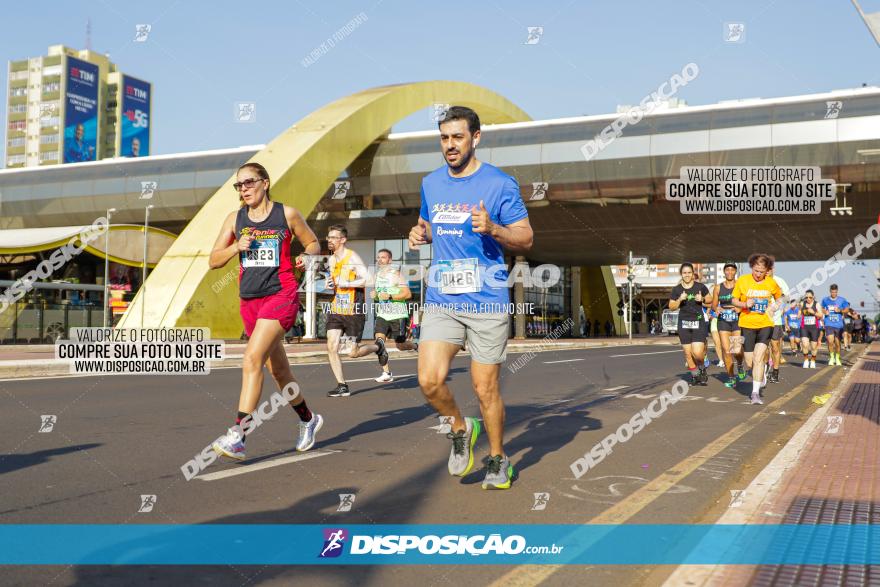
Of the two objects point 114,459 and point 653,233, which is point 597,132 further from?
point 114,459

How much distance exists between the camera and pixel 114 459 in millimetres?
5379

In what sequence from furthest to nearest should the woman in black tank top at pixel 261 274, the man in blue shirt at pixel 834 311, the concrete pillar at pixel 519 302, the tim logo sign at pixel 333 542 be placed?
1. the concrete pillar at pixel 519 302
2. the man in blue shirt at pixel 834 311
3. the woman in black tank top at pixel 261 274
4. the tim logo sign at pixel 333 542

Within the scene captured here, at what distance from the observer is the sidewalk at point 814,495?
305 centimetres

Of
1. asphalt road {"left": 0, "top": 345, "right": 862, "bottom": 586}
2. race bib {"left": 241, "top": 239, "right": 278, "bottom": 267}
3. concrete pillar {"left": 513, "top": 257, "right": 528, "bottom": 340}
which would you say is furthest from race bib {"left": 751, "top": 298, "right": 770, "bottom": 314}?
concrete pillar {"left": 513, "top": 257, "right": 528, "bottom": 340}

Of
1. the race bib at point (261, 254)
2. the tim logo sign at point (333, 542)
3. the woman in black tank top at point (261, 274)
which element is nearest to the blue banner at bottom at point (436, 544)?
the tim logo sign at point (333, 542)

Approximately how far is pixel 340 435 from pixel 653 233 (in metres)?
38.6

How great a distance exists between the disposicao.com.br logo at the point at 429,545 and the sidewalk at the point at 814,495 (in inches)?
28.4

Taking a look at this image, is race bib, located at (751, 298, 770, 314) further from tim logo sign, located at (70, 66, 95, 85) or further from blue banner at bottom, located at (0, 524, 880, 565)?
tim logo sign, located at (70, 66, 95, 85)

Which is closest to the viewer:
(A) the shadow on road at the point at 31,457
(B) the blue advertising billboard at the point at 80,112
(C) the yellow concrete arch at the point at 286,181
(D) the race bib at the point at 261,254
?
(A) the shadow on road at the point at 31,457

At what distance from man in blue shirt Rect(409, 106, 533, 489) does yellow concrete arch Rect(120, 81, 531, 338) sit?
2285cm

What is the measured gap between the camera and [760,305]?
10.2 m

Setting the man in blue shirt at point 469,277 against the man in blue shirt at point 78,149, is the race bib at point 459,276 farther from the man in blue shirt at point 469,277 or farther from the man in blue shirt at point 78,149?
the man in blue shirt at point 78,149

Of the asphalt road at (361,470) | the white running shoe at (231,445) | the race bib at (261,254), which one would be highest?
the race bib at (261,254)

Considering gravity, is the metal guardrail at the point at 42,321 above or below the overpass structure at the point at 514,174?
below
